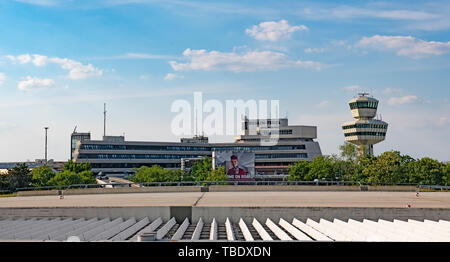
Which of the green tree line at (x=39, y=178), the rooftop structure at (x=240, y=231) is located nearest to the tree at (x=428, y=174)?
the green tree line at (x=39, y=178)

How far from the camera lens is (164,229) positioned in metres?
22.7

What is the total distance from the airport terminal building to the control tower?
18.5 m

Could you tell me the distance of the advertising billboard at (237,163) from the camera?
107688 mm

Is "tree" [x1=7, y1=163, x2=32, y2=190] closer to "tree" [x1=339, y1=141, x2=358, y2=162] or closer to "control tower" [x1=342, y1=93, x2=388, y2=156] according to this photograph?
"tree" [x1=339, y1=141, x2=358, y2=162]

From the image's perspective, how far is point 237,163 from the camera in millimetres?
108438

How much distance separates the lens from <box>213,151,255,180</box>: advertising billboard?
107688mm

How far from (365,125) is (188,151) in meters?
63.4

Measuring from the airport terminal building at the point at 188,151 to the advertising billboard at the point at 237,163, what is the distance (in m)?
48.2

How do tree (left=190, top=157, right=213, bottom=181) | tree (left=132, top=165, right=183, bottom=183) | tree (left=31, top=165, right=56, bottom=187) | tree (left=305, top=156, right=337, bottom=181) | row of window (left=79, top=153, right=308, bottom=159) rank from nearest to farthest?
1. tree (left=31, top=165, right=56, bottom=187)
2. tree (left=305, top=156, right=337, bottom=181)
3. tree (left=190, top=157, right=213, bottom=181)
4. tree (left=132, top=165, right=183, bottom=183)
5. row of window (left=79, top=153, right=308, bottom=159)

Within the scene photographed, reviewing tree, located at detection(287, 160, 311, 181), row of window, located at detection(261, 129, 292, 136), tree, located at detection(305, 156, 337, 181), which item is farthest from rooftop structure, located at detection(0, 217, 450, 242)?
row of window, located at detection(261, 129, 292, 136)

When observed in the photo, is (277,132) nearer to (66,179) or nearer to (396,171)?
(396,171)

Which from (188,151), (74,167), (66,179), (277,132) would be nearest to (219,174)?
(74,167)

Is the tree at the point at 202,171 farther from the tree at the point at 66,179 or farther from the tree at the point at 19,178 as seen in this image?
the tree at the point at 19,178
